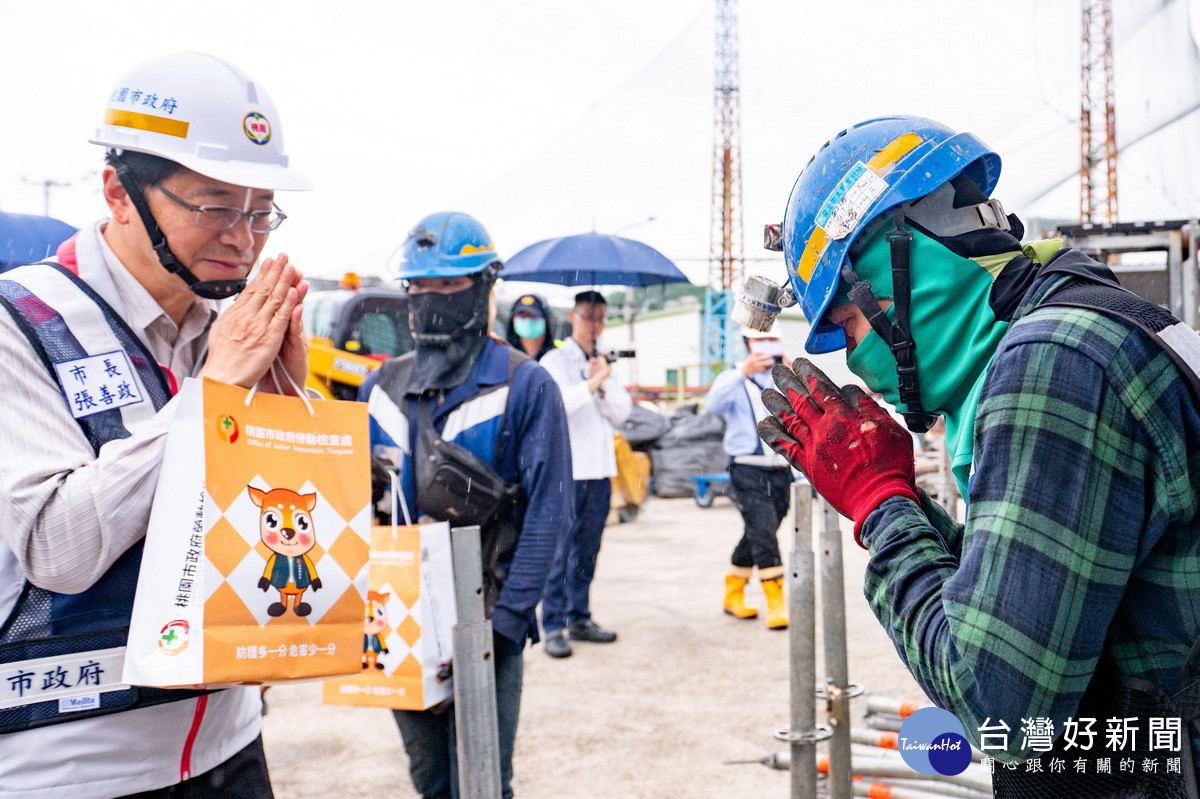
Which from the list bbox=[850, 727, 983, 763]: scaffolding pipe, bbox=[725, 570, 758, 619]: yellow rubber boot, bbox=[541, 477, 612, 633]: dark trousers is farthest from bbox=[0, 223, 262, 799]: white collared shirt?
bbox=[725, 570, 758, 619]: yellow rubber boot

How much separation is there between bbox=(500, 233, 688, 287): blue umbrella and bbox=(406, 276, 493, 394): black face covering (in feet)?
11.1

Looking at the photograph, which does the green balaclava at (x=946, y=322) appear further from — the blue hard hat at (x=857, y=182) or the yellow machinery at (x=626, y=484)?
the yellow machinery at (x=626, y=484)

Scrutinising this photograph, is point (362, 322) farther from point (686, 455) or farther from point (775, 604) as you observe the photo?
point (686, 455)

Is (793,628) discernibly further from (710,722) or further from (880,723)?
(710,722)

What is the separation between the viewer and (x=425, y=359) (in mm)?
3131

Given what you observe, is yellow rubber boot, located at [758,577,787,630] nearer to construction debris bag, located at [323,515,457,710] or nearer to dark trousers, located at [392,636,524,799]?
dark trousers, located at [392,636,524,799]

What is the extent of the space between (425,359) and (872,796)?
92.6 inches

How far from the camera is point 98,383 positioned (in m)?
1.64

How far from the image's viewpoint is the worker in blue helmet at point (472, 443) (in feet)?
9.39

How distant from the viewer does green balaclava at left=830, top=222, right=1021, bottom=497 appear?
4.65 ft

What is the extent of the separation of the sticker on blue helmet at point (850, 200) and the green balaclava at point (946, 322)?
45 millimetres

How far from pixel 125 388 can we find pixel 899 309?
1.37 metres

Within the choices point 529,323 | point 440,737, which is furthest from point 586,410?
point 440,737

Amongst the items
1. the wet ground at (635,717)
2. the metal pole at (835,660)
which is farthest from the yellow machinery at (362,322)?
the metal pole at (835,660)
